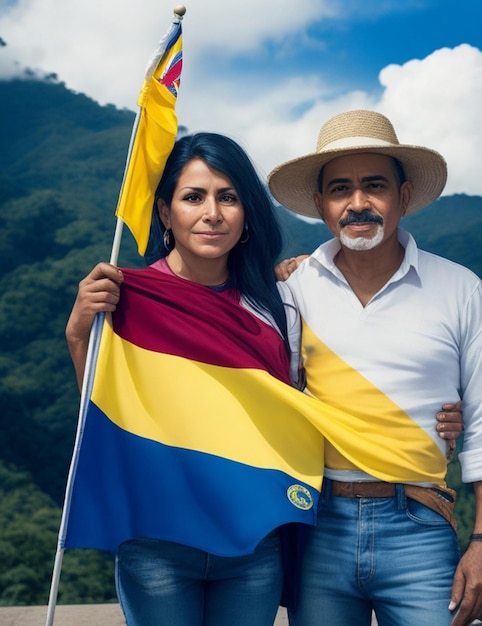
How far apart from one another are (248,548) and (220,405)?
39cm

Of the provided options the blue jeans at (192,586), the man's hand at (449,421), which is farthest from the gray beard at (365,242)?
the blue jeans at (192,586)

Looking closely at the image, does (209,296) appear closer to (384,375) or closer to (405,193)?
(384,375)

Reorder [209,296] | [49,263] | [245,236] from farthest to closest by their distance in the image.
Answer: [49,263] < [245,236] < [209,296]

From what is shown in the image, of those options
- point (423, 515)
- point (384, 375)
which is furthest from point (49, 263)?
point (423, 515)

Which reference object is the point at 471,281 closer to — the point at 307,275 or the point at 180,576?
the point at 307,275

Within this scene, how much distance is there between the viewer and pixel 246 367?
2.38 metres

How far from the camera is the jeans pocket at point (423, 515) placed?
2238mm

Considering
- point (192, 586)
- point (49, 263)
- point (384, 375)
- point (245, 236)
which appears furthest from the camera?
point (49, 263)

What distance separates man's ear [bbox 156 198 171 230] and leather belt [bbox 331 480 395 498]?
0.88 meters

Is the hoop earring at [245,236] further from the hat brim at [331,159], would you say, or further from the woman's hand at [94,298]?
the woman's hand at [94,298]

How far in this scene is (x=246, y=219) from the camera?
98.4 inches

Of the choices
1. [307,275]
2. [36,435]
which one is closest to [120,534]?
[307,275]

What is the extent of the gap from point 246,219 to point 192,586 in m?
1.00

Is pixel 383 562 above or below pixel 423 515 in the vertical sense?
below
